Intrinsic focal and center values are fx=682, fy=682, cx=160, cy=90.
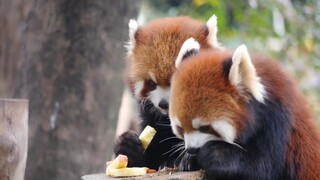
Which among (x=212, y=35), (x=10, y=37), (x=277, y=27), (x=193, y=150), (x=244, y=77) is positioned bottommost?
(x=193, y=150)

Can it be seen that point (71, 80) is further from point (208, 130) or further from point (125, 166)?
point (208, 130)

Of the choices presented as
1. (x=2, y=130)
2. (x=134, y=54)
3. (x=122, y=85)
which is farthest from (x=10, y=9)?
(x=2, y=130)

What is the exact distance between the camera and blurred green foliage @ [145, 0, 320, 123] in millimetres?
6977

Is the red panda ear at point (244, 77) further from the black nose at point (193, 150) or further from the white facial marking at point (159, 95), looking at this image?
the white facial marking at point (159, 95)

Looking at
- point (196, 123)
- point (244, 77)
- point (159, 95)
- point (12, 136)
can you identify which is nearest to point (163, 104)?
point (159, 95)

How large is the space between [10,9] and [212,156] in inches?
152

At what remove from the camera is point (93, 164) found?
5.76 m

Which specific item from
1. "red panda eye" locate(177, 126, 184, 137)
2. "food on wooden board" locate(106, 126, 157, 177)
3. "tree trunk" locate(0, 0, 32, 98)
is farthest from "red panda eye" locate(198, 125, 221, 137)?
"tree trunk" locate(0, 0, 32, 98)

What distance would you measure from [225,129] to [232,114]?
0.08 meters

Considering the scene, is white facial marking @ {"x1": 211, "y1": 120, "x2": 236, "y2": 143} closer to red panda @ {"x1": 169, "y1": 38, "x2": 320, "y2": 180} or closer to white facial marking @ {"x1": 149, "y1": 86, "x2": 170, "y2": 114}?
red panda @ {"x1": 169, "y1": 38, "x2": 320, "y2": 180}

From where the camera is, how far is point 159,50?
3691 mm

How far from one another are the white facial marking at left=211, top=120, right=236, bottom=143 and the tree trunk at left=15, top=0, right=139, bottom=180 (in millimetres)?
2747

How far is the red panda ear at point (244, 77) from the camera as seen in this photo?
3053 millimetres

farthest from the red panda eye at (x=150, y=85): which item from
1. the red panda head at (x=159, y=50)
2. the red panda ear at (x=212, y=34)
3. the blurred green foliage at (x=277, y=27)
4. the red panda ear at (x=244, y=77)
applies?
the blurred green foliage at (x=277, y=27)
